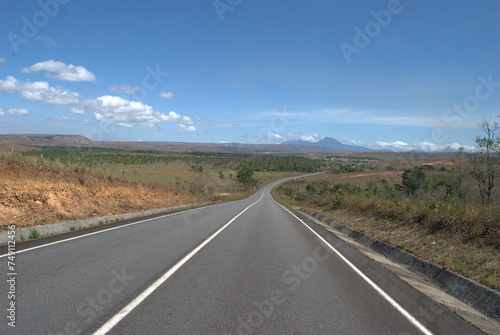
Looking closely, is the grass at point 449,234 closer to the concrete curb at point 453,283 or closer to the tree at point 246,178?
the concrete curb at point 453,283

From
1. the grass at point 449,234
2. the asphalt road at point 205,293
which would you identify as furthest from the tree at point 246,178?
the asphalt road at point 205,293

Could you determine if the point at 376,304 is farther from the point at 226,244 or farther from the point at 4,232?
the point at 4,232

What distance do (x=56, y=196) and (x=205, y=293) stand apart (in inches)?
460

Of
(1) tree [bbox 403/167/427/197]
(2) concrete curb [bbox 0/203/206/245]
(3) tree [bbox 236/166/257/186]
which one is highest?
(2) concrete curb [bbox 0/203/206/245]

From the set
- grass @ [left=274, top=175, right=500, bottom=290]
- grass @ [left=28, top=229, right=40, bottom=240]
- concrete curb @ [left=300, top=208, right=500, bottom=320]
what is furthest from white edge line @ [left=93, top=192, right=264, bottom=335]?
grass @ [left=274, top=175, right=500, bottom=290]

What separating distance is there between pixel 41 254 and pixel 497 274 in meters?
9.85

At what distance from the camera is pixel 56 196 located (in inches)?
560

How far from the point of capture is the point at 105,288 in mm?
5504

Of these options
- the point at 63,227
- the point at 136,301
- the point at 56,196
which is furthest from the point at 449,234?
the point at 56,196

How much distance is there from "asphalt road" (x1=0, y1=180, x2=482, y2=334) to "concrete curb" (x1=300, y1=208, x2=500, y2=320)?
0.82 metres

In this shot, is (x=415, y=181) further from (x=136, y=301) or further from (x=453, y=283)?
(x=136, y=301)

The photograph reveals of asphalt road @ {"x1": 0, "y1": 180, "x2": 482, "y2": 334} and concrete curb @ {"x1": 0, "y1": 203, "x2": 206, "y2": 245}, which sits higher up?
asphalt road @ {"x1": 0, "y1": 180, "x2": 482, "y2": 334}

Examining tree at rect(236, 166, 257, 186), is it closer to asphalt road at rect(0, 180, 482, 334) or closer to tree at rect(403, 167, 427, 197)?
tree at rect(403, 167, 427, 197)

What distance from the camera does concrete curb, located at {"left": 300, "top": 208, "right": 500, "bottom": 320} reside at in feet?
18.5
